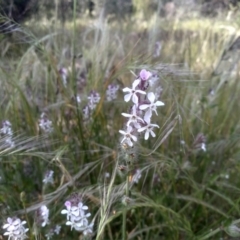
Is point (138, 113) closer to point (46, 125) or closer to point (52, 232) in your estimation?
point (52, 232)

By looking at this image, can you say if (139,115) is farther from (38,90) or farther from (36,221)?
(38,90)

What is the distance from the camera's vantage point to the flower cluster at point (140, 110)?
0.99 meters

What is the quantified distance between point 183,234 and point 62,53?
0.96m

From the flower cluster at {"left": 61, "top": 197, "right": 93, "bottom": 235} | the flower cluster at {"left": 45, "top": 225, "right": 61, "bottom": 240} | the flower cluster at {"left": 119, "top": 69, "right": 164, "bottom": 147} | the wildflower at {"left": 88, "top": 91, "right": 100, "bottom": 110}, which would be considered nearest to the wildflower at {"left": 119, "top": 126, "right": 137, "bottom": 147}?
the flower cluster at {"left": 119, "top": 69, "right": 164, "bottom": 147}

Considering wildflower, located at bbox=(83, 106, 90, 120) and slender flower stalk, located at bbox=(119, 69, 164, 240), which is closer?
slender flower stalk, located at bbox=(119, 69, 164, 240)

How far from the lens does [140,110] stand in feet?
3.33

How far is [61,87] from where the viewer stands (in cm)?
166

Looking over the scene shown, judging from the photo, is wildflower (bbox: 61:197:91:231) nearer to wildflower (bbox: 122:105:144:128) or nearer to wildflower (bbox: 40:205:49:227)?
wildflower (bbox: 40:205:49:227)

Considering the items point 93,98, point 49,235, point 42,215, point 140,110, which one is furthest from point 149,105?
point 93,98

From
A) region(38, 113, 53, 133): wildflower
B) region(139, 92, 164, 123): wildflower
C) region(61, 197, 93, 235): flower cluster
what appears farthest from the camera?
region(38, 113, 53, 133): wildflower

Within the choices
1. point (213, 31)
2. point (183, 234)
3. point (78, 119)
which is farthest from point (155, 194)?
point (213, 31)

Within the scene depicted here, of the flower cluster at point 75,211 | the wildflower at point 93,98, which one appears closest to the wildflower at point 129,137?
the flower cluster at point 75,211

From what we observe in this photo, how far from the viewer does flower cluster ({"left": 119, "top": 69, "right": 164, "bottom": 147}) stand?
3.26 ft

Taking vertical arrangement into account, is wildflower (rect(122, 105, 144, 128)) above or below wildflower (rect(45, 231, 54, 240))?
above
